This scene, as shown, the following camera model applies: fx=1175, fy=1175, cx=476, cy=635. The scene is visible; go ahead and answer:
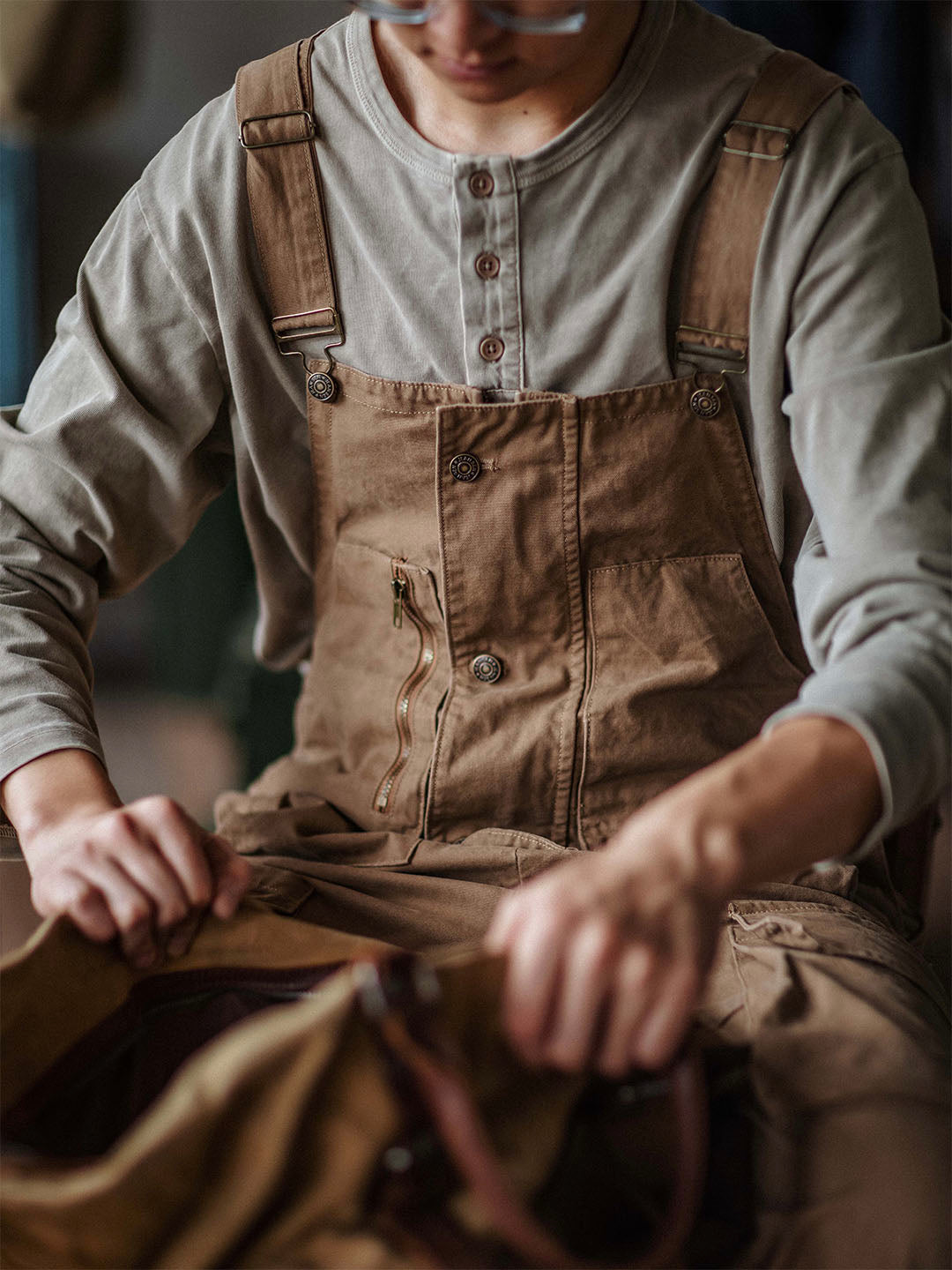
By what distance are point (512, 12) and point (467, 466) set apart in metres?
0.28

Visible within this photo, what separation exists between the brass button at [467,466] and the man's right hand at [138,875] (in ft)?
0.99

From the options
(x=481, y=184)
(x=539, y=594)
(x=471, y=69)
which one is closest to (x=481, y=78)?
(x=471, y=69)

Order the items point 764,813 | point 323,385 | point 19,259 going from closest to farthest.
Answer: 1. point 764,813
2. point 323,385
3. point 19,259

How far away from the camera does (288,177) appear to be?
843mm

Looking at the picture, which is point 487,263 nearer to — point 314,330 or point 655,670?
point 314,330

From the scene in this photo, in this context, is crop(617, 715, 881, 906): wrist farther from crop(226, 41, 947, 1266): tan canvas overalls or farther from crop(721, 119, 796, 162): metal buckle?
crop(721, 119, 796, 162): metal buckle

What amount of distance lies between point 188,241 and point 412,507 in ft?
0.82

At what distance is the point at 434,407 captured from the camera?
0.83 metres

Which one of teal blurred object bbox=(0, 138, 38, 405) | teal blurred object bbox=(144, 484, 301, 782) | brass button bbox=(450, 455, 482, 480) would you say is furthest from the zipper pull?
teal blurred object bbox=(0, 138, 38, 405)

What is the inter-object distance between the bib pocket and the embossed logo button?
0.76ft

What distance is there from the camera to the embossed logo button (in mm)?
863

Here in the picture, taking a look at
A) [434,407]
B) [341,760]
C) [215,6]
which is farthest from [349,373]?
[215,6]

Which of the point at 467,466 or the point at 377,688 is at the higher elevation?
the point at 467,466

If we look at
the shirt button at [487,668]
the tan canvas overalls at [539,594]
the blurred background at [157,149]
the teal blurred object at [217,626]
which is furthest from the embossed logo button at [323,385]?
the teal blurred object at [217,626]
